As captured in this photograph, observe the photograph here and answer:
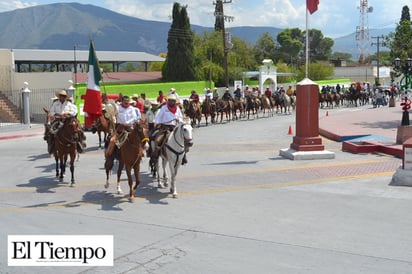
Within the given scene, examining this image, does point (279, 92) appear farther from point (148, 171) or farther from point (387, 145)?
point (148, 171)

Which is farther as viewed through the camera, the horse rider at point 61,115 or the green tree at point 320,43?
the green tree at point 320,43

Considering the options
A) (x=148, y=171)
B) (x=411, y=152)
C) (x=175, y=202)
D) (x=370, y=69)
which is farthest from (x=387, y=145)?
(x=370, y=69)

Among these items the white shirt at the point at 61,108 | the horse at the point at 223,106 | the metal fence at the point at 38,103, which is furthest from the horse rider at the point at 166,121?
the metal fence at the point at 38,103

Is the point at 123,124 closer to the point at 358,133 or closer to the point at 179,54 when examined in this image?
the point at 358,133

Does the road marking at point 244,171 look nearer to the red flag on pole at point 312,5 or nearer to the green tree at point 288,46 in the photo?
the red flag on pole at point 312,5

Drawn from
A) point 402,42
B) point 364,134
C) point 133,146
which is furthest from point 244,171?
Result: point 402,42

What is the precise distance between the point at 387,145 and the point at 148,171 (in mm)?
8485

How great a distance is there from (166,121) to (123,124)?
1.00 metres

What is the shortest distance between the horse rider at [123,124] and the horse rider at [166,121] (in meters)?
0.57

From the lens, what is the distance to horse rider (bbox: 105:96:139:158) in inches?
446

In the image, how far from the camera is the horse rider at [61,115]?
12906 millimetres

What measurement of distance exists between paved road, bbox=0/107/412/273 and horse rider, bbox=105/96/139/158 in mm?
1169

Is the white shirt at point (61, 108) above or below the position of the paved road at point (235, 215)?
above

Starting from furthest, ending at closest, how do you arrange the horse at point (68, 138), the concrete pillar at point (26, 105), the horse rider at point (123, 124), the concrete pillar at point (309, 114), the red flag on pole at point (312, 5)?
the concrete pillar at point (26, 105)
the red flag on pole at point (312, 5)
the concrete pillar at point (309, 114)
the horse at point (68, 138)
the horse rider at point (123, 124)
